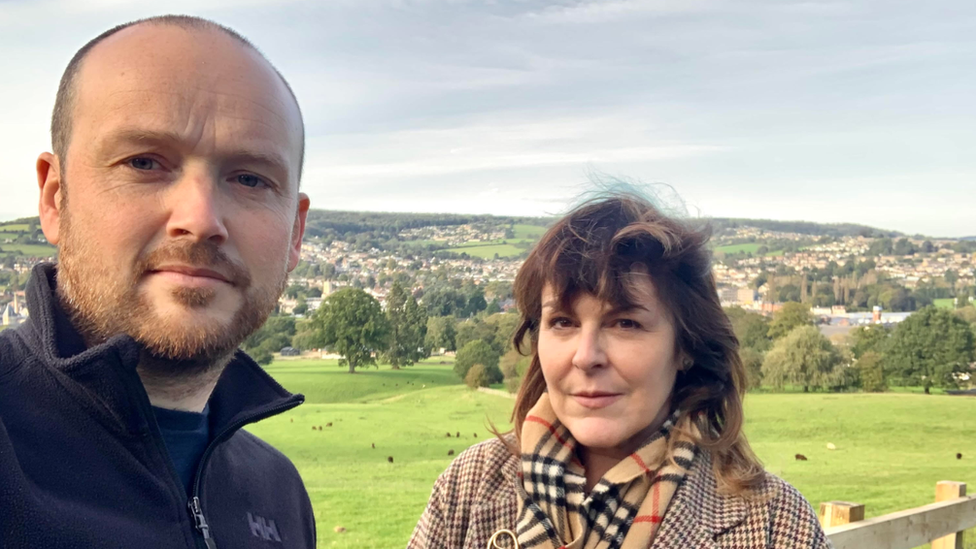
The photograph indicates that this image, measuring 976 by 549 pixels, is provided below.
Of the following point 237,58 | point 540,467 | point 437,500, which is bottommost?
point 437,500

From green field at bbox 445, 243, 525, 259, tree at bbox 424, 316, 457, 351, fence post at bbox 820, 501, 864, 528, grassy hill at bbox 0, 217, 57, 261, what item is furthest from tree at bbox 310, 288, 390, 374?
fence post at bbox 820, 501, 864, 528

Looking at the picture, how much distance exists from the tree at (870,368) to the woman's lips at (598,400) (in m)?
17.8

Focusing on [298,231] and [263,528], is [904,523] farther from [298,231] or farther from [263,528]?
[298,231]

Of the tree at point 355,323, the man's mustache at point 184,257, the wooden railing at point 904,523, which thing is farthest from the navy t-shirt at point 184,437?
the tree at point 355,323

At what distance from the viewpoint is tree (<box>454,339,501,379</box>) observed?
363 inches

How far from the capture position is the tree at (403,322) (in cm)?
1004

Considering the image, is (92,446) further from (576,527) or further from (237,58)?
(576,527)

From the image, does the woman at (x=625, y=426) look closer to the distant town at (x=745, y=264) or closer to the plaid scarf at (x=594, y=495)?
the plaid scarf at (x=594, y=495)

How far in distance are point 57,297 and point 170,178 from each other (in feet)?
1.04

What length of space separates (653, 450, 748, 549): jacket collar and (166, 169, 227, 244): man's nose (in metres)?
1.35

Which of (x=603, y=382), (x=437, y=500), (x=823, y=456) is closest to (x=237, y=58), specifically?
(x=603, y=382)

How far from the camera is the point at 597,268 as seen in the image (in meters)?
1.90

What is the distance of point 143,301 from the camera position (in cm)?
124

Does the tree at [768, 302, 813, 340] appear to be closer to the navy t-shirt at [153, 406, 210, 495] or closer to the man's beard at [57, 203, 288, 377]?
the navy t-shirt at [153, 406, 210, 495]
